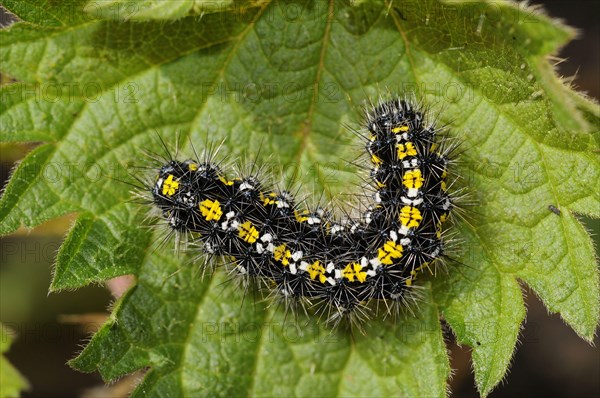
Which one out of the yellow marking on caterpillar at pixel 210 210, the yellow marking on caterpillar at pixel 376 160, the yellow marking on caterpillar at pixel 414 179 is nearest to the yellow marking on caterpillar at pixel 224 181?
the yellow marking on caterpillar at pixel 210 210

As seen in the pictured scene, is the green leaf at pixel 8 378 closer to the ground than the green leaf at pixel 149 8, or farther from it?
closer to the ground

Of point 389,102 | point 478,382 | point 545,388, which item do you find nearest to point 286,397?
point 478,382

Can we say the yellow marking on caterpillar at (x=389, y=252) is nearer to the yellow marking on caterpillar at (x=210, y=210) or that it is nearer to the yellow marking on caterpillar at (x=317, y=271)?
the yellow marking on caterpillar at (x=317, y=271)

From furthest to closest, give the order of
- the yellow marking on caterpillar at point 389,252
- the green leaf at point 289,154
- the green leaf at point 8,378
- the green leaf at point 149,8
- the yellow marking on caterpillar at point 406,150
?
the green leaf at point 8,378 < the yellow marking on caterpillar at point 389,252 < the yellow marking on caterpillar at point 406,150 < the green leaf at point 289,154 < the green leaf at point 149,8

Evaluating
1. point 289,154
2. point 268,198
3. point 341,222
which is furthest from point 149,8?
point 341,222

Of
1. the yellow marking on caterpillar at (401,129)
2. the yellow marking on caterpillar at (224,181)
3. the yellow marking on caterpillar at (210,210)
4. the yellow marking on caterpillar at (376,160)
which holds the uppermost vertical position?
the yellow marking on caterpillar at (401,129)

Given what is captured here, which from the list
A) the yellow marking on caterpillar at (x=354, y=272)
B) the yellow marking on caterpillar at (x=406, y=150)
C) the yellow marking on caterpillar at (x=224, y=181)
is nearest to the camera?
the yellow marking on caterpillar at (x=406, y=150)

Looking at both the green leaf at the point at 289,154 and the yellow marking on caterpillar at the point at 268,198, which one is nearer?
the green leaf at the point at 289,154
